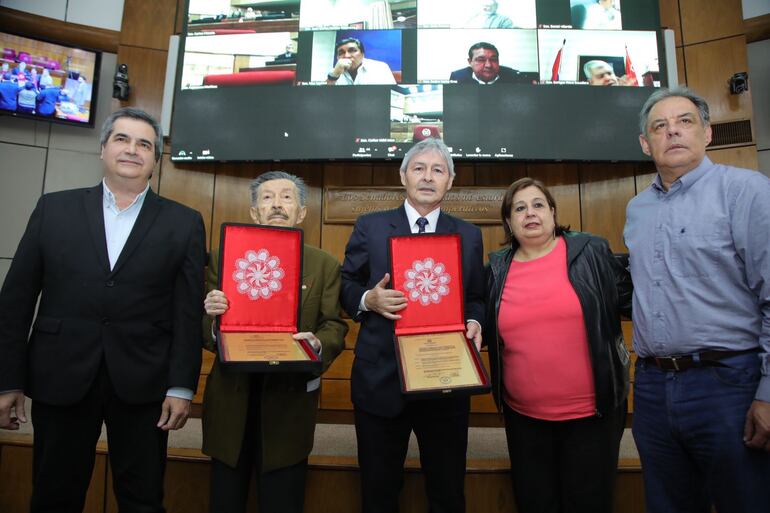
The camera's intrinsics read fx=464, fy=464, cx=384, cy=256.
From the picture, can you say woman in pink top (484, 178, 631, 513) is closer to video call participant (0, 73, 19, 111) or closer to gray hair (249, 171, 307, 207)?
gray hair (249, 171, 307, 207)

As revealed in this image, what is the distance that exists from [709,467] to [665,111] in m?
0.97

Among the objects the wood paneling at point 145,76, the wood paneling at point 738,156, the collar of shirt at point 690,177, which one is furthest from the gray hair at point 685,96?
the wood paneling at point 145,76

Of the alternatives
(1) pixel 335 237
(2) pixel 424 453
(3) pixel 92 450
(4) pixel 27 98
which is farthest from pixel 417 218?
(4) pixel 27 98

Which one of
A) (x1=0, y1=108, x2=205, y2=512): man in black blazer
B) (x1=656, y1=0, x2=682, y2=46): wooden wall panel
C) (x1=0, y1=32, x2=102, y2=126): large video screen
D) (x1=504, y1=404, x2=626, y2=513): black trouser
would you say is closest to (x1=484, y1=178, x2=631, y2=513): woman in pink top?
(x1=504, y1=404, x2=626, y2=513): black trouser

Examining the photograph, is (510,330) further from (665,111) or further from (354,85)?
(354,85)

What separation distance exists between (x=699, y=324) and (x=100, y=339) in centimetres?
164

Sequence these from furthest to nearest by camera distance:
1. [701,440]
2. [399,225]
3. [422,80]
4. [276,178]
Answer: [422,80], [276,178], [399,225], [701,440]

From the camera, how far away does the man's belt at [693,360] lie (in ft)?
3.89

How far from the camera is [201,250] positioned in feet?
4.97

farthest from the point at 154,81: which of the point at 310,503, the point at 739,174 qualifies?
the point at 739,174

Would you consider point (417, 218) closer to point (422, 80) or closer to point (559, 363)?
point (559, 363)

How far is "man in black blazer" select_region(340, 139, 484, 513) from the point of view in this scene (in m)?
1.40

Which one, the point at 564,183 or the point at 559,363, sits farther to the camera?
the point at 564,183

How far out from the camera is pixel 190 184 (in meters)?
3.67
